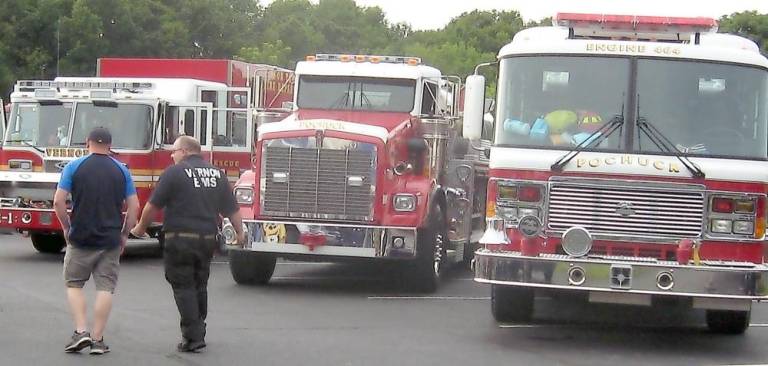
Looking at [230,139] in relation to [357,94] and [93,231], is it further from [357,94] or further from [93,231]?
[93,231]

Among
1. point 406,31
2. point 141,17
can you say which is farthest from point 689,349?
point 406,31

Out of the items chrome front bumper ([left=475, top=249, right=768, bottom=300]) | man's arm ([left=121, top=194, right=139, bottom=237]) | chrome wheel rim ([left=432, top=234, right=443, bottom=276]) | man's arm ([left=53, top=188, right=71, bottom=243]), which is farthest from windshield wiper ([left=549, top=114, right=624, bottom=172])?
chrome wheel rim ([left=432, top=234, right=443, bottom=276])

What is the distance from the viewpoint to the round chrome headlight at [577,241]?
1046 centimetres

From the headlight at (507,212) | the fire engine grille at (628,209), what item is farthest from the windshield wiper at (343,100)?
the fire engine grille at (628,209)

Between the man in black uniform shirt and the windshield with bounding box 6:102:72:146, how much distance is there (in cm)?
813

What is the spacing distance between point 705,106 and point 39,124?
10611 millimetres

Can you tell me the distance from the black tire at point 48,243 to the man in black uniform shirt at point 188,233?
913 cm

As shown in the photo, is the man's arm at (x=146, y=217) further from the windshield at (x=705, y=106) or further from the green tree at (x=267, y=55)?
the green tree at (x=267, y=55)

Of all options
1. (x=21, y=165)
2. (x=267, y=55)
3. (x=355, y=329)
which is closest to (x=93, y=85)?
(x=21, y=165)

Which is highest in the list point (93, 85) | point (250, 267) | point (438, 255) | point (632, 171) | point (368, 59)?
point (368, 59)

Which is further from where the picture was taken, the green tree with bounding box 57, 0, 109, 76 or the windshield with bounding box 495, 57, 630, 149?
the green tree with bounding box 57, 0, 109, 76

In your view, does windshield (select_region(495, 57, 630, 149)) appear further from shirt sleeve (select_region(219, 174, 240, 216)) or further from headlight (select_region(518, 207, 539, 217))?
shirt sleeve (select_region(219, 174, 240, 216))

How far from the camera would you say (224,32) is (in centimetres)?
6084

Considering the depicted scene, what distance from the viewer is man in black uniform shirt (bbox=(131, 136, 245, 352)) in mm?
10016
